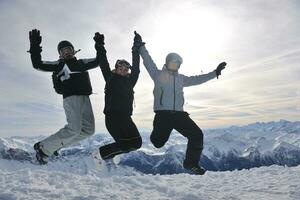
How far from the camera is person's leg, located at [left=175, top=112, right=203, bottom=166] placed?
35.3 ft

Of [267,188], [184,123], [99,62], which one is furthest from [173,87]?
[267,188]

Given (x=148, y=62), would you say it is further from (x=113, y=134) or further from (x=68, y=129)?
(x=68, y=129)

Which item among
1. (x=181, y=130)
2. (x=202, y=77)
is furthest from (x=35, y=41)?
(x=202, y=77)

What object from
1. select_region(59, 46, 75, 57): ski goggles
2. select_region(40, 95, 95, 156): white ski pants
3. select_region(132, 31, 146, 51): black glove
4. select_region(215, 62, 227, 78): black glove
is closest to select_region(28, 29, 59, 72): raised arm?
select_region(59, 46, 75, 57): ski goggles

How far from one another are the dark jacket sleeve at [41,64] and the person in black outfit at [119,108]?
1.18 metres

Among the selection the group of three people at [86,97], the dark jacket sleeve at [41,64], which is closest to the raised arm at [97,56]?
the group of three people at [86,97]

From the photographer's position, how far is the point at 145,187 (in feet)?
35.7

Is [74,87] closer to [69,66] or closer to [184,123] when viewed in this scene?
[69,66]

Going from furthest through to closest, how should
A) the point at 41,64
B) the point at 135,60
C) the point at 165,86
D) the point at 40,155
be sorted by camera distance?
the point at 165,86, the point at 135,60, the point at 40,155, the point at 41,64

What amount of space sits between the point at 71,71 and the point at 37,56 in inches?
37.1

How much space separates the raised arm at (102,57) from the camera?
995 centimetres

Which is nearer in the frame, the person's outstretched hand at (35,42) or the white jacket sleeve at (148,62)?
the person's outstretched hand at (35,42)

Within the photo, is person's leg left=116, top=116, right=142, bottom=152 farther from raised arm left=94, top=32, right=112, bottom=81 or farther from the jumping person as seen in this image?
raised arm left=94, top=32, right=112, bottom=81

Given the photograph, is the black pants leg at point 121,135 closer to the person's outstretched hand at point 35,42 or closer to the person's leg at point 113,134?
the person's leg at point 113,134
